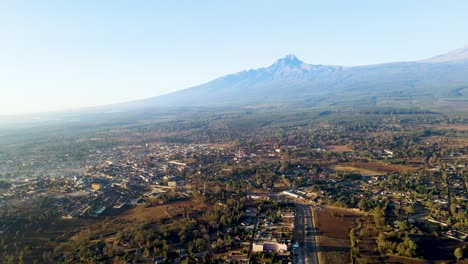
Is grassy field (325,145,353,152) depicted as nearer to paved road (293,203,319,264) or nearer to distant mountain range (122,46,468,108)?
paved road (293,203,319,264)

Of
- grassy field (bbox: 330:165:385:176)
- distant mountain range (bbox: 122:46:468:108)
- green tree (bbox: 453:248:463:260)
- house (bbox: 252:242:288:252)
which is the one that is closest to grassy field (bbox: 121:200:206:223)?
house (bbox: 252:242:288:252)

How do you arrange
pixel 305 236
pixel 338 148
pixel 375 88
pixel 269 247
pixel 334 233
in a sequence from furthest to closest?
1. pixel 375 88
2. pixel 338 148
3. pixel 334 233
4. pixel 305 236
5. pixel 269 247

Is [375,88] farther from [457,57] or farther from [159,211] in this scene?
[159,211]

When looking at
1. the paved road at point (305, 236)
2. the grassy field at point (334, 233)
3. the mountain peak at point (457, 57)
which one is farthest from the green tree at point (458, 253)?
the mountain peak at point (457, 57)

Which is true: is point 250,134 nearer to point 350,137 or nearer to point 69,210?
point 350,137

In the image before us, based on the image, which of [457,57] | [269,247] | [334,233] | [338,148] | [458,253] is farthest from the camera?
[457,57]

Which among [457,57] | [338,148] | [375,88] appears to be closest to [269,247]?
[338,148]

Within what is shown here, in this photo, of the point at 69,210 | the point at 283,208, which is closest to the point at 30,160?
the point at 69,210

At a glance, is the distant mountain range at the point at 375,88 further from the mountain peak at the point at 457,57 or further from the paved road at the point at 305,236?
the paved road at the point at 305,236
